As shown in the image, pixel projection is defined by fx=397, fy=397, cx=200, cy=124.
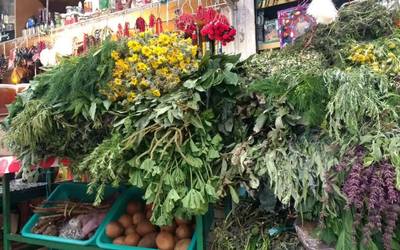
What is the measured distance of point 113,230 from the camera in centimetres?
231

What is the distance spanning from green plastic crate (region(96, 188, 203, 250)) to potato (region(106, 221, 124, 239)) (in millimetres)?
24

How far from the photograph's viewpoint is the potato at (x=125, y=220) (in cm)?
238

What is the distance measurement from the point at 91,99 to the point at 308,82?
1.09 meters

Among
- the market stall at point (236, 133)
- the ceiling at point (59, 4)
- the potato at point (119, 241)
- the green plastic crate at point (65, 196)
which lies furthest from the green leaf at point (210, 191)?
the ceiling at point (59, 4)

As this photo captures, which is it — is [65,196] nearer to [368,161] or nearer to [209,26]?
[209,26]

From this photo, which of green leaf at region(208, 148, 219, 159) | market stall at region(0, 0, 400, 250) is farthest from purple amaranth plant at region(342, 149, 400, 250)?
green leaf at region(208, 148, 219, 159)

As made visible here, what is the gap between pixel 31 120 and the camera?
2.15 m

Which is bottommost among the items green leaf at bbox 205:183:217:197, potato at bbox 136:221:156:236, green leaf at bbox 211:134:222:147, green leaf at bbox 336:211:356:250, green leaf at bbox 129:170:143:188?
potato at bbox 136:221:156:236

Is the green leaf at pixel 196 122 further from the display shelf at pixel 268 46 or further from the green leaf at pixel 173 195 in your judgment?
the display shelf at pixel 268 46

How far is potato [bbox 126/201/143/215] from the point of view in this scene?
2.46 meters

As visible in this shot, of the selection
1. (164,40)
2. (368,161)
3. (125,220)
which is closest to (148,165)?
(164,40)

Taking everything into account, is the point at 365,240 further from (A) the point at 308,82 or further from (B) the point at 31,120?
(B) the point at 31,120

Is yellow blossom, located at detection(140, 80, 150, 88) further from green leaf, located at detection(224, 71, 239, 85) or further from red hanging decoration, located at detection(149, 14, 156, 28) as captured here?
red hanging decoration, located at detection(149, 14, 156, 28)

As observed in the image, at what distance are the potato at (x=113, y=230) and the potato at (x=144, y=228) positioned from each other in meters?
0.11
